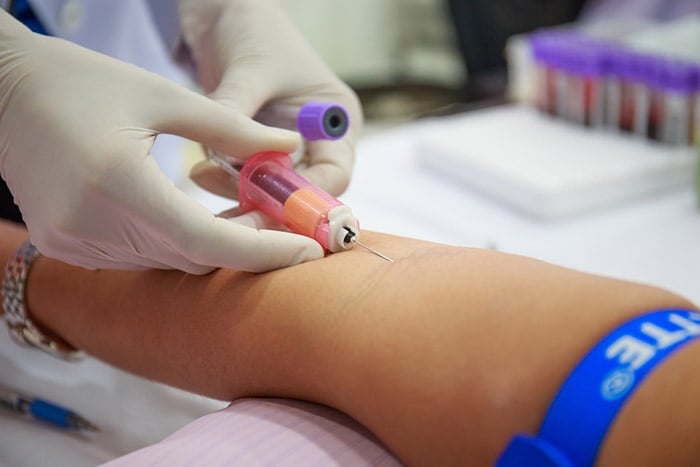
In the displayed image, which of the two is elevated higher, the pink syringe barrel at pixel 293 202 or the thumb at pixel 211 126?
the thumb at pixel 211 126

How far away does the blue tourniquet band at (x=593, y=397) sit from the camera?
1.44ft

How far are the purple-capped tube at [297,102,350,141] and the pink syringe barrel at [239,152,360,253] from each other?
1.3 inches

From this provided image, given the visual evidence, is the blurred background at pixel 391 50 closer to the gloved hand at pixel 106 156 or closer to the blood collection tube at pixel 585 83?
the blood collection tube at pixel 585 83

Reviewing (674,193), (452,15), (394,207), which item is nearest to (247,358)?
(394,207)

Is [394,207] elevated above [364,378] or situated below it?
below

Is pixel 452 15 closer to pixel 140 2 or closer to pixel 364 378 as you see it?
pixel 140 2

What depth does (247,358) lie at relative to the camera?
1.98 feet

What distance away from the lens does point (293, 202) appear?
2.09 ft

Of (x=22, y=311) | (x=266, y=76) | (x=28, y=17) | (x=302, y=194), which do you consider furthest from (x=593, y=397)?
(x=28, y=17)

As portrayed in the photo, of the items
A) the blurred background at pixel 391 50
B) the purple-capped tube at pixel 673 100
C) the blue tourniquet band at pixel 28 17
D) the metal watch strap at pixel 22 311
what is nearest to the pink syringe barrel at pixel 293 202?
the metal watch strap at pixel 22 311

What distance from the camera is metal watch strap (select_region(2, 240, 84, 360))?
2.54 feet

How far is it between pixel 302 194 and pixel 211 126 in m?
0.09

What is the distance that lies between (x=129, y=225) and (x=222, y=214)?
4.4 inches

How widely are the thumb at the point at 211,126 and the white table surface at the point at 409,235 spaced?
114mm
